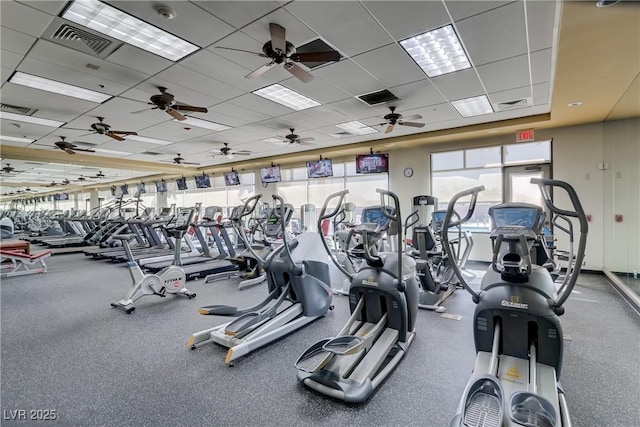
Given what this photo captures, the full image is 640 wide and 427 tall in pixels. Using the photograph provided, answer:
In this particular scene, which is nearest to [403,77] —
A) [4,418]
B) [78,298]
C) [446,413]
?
[446,413]

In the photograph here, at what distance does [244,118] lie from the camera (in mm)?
6273

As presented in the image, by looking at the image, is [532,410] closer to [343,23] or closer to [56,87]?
[343,23]

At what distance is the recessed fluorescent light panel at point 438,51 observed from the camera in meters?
3.33

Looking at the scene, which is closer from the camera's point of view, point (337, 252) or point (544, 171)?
point (337, 252)

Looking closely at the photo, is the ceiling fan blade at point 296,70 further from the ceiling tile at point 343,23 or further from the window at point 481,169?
the window at point 481,169

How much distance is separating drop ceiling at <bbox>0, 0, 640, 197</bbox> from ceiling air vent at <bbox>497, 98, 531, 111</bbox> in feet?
0.06

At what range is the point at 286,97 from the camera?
5191 mm

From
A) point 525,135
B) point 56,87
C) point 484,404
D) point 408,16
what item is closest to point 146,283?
point 56,87

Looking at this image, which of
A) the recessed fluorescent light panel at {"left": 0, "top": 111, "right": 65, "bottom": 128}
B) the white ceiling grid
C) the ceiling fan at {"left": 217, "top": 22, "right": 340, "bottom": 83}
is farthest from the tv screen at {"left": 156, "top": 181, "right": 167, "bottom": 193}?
the ceiling fan at {"left": 217, "top": 22, "right": 340, "bottom": 83}

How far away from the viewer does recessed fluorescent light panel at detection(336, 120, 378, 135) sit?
268 inches

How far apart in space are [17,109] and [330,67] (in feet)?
19.4

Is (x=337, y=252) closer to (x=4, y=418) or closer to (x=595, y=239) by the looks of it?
(x=4, y=418)

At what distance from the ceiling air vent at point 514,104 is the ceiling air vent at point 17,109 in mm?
8695

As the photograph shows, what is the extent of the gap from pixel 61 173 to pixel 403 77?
16.0 meters
